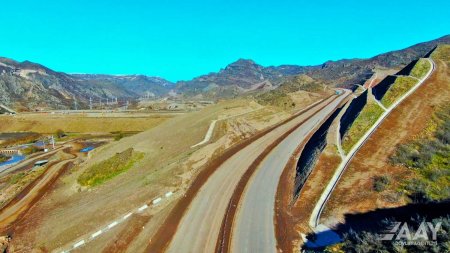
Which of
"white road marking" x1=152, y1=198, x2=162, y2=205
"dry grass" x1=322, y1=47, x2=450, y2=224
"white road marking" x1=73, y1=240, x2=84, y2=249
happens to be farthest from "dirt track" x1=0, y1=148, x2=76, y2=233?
"dry grass" x1=322, y1=47, x2=450, y2=224

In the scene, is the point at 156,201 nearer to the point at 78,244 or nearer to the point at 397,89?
the point at 78,244

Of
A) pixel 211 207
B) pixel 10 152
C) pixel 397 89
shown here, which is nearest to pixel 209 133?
pixel 211 207

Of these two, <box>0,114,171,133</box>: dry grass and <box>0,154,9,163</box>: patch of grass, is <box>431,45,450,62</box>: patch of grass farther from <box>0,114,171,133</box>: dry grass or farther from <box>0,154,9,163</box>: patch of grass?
<box>0,154,9,163</box>: patch of grass

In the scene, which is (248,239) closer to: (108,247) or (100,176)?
(108,247)

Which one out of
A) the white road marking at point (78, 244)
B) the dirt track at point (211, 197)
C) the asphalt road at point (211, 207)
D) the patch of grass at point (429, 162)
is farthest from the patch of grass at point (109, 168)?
the patch of grass at point (429, 162)

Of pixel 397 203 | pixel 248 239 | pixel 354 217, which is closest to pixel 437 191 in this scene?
pixel 397 203
